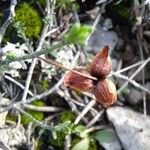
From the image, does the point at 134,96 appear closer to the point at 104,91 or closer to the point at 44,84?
the point at 44,84

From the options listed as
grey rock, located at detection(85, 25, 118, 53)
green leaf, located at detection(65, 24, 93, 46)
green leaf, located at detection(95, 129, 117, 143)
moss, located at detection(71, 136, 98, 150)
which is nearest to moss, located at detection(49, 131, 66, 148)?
moss, located at detection(71, 136, 98, 150)

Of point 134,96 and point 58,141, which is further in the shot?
point 134,96

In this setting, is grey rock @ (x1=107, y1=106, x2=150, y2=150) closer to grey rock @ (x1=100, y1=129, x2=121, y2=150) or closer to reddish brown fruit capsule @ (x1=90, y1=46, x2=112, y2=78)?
grey rock @ (x1=100, y1=129, x2=121, y2=150)

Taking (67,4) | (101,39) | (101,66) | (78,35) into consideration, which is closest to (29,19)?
(67,4)

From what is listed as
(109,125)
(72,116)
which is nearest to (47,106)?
(72,116)

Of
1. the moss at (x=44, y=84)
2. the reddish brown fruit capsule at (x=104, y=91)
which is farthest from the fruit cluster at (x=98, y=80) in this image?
the moss at (x=44, y=84)

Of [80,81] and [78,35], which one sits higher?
[78,35]

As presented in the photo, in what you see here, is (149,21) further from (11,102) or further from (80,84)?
(11,102)
